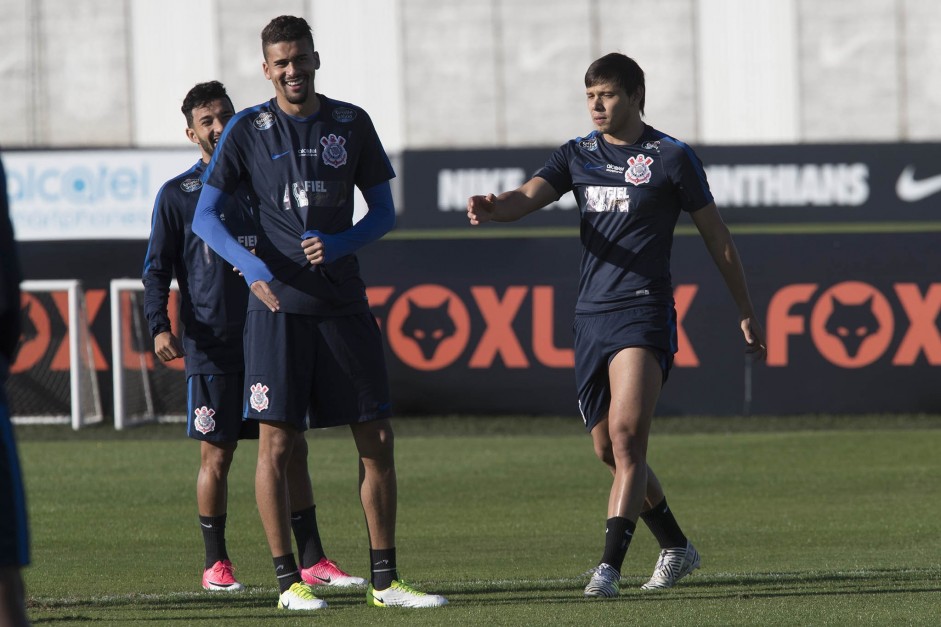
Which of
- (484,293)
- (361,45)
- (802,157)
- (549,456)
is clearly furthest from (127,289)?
(361,45)

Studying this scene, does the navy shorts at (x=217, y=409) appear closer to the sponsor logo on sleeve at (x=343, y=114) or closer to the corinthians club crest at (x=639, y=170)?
the sponsor logo on sleeve at (x=343, y=114)

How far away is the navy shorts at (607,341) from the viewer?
6.38 m

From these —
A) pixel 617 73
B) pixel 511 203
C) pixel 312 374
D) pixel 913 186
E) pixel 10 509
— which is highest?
pixel 913 186

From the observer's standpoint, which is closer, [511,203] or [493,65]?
[511,203]

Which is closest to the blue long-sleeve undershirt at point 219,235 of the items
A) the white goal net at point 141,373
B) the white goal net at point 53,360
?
the white goal net at point 141,373

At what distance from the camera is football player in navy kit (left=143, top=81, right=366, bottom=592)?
6.98 meters

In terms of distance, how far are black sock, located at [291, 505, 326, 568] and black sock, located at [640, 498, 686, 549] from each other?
58.1 inches

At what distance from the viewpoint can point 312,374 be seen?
5969 millimetres

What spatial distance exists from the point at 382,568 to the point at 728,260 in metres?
1.93

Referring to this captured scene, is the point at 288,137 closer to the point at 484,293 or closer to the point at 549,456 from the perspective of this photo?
the point at 549,456

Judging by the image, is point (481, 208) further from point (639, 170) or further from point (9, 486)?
point (9, 486)

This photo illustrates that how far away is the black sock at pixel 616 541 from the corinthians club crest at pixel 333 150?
1780 mm

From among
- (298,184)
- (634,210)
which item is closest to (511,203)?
(634,210)

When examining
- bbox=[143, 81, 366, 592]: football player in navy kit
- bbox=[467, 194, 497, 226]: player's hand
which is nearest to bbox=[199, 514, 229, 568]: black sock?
bbox=[143, 81, 366, 592]: football player in navy kit
